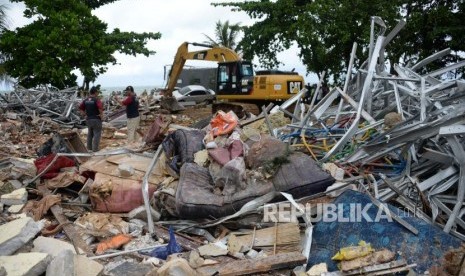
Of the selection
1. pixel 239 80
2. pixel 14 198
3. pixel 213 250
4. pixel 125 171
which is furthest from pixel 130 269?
pixel 239 80

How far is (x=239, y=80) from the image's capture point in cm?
1467

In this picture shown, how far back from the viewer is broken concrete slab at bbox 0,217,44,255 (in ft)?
12.1

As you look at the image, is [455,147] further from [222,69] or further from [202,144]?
[222,69]

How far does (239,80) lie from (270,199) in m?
10.5

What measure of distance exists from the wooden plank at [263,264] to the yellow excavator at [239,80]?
32.6ft

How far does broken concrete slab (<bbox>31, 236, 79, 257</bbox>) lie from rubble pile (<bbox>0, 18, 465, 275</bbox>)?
2 cm

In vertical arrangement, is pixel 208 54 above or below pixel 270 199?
above

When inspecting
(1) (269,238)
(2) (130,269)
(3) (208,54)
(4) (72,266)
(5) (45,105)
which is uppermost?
(3) (208,54)

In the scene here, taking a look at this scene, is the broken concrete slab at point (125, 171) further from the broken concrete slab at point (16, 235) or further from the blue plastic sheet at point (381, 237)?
the blue plastic sheet at point (381, 237)

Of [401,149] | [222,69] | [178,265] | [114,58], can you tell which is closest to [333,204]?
[401,149]

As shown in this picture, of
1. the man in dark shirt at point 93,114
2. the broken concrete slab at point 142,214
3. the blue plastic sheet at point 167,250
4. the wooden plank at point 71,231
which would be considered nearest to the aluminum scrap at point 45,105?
the man in dark shirt at point 93,114

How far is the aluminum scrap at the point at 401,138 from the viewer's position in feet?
14.2

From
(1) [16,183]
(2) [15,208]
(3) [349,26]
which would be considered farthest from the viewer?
(3) [349,26]

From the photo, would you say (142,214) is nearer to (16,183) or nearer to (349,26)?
(16,183)
